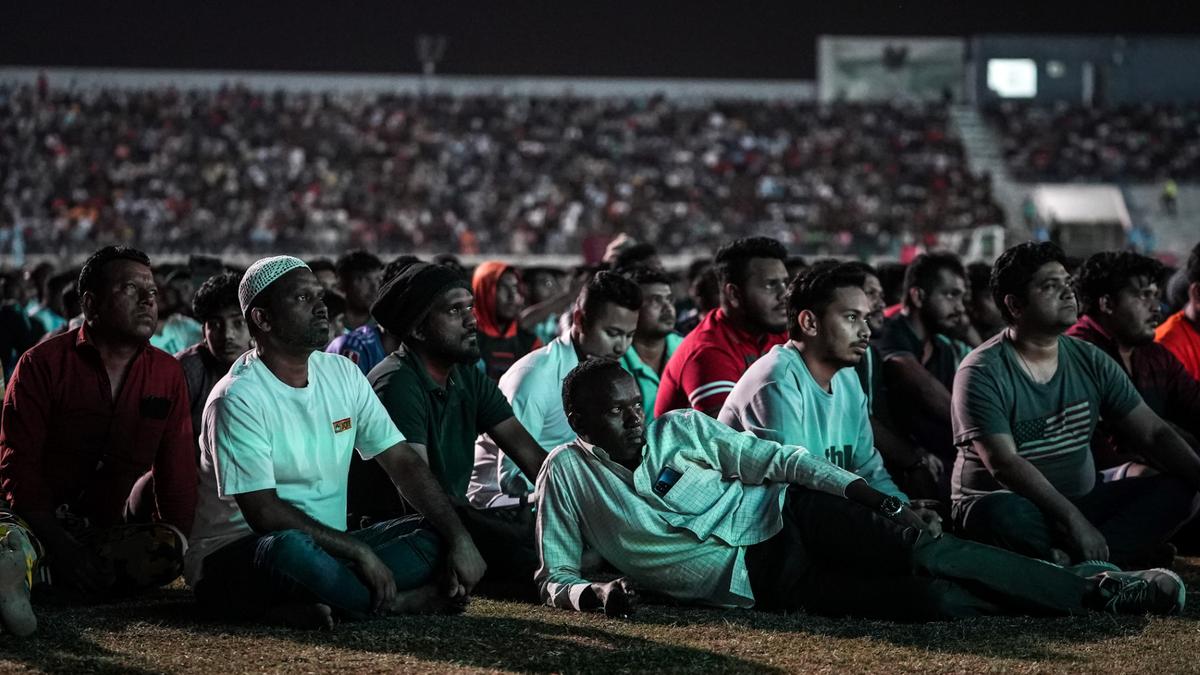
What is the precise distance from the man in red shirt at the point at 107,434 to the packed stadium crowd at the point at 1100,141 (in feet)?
118

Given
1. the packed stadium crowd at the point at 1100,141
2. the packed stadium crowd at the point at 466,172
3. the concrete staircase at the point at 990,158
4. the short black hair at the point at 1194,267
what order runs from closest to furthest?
the short black hair at the point at 1194,267, the packed stadium crowd at the point at 466,172, the concrete staircase at the point at 990,158, the packed stadium crowd at the point at 1100,141

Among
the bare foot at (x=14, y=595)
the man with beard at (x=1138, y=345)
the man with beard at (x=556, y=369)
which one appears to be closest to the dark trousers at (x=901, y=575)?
the man with beard at (x=556, y=369)

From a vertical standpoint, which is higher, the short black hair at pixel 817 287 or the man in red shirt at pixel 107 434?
the short black hair at pixel 817 287

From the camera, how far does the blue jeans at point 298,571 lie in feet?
15.0

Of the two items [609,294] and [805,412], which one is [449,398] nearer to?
[609,294]

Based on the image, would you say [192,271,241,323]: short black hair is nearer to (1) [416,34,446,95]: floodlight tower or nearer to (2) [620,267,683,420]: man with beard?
(2) [620,267,683,420]: man with beard

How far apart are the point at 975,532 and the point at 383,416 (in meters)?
2.31

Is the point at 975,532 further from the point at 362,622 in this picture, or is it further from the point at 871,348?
the point at 362,622

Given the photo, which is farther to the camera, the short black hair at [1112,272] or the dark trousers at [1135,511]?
the short black hair at [1112,272]

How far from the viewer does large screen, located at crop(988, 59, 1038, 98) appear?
157 feet

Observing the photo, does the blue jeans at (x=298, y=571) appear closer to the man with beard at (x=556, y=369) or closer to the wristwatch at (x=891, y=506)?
the man with beard at (x=556, y=369)

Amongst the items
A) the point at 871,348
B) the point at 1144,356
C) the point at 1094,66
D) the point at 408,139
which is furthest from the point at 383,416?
the point at 1094,66

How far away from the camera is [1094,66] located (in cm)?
4872

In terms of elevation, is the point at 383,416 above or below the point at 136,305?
below
